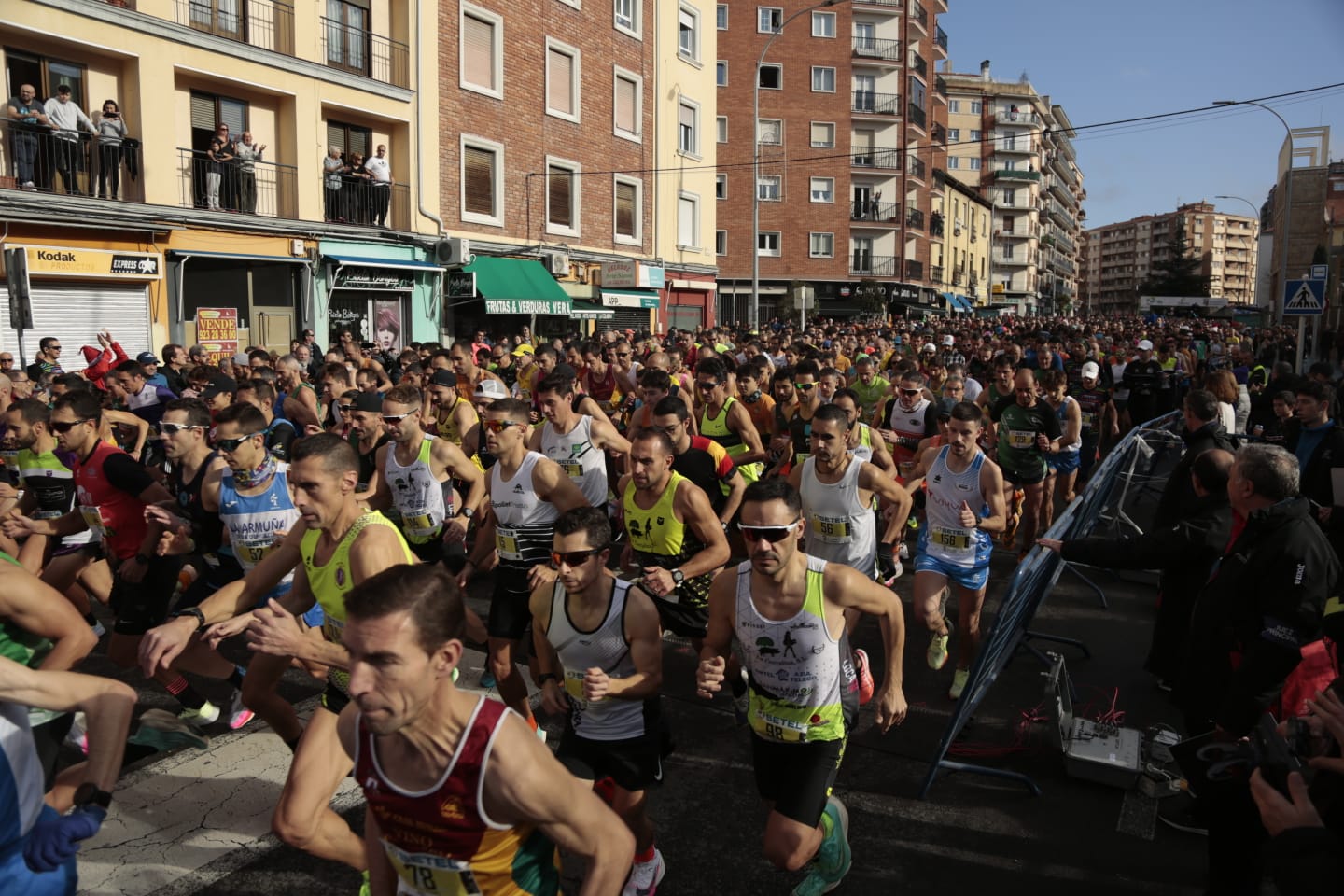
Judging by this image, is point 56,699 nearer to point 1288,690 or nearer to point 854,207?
point 1288,690

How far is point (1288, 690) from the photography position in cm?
360

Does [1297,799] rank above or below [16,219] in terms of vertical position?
below

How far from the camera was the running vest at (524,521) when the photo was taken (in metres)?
5.71

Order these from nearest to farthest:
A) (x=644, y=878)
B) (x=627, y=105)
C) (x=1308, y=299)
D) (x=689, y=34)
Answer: (x=644, y=878)
(x=1308, y=299)
(x=627, y=105)
(x=689, y=34)

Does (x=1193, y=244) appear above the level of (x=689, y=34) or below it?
above

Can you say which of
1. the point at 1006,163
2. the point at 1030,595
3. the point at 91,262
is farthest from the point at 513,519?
the point at 1006,163

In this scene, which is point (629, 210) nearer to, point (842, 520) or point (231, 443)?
point (842, 520)

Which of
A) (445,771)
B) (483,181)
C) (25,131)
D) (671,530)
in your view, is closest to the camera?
(445,771)

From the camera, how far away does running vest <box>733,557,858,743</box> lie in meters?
3.89

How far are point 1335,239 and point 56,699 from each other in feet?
224

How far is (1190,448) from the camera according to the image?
271 inches

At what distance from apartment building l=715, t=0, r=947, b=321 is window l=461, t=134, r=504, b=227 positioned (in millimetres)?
21536

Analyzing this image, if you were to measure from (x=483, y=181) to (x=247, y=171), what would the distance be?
703cm

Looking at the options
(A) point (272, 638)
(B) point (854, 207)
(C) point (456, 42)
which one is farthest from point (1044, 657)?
(B) point (854, 207)
